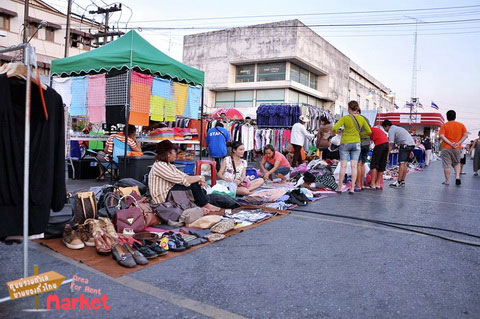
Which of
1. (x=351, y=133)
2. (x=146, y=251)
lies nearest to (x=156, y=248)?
(x=146, y=251)

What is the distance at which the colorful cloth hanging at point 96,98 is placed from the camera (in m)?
8.22

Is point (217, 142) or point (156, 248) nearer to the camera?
point (156, 248)

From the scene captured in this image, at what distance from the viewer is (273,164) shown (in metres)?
9.80

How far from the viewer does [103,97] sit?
8.22 metres

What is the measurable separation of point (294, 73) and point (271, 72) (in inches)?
82.0

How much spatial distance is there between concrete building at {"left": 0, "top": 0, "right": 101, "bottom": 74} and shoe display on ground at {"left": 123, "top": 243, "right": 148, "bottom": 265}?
93.3ft

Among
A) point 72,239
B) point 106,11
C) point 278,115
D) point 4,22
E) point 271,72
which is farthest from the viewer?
point 271,72

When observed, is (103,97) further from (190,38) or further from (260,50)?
(190,38)

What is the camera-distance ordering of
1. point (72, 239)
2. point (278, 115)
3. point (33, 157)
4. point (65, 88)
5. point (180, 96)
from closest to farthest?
point (33, 157) → point (72, 239) → point (65, 88) → point (180, 96) → point (278, 115)

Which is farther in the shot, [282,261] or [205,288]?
[282,261]

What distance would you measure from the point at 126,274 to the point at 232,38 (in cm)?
3417

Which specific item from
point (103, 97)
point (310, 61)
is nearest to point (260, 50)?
point (310, 61)

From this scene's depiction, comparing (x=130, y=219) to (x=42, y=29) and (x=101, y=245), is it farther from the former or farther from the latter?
(x=42, y=29)

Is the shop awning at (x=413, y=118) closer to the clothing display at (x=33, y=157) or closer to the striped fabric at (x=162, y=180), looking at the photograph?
the striped fabric at (x=162, y=180)
